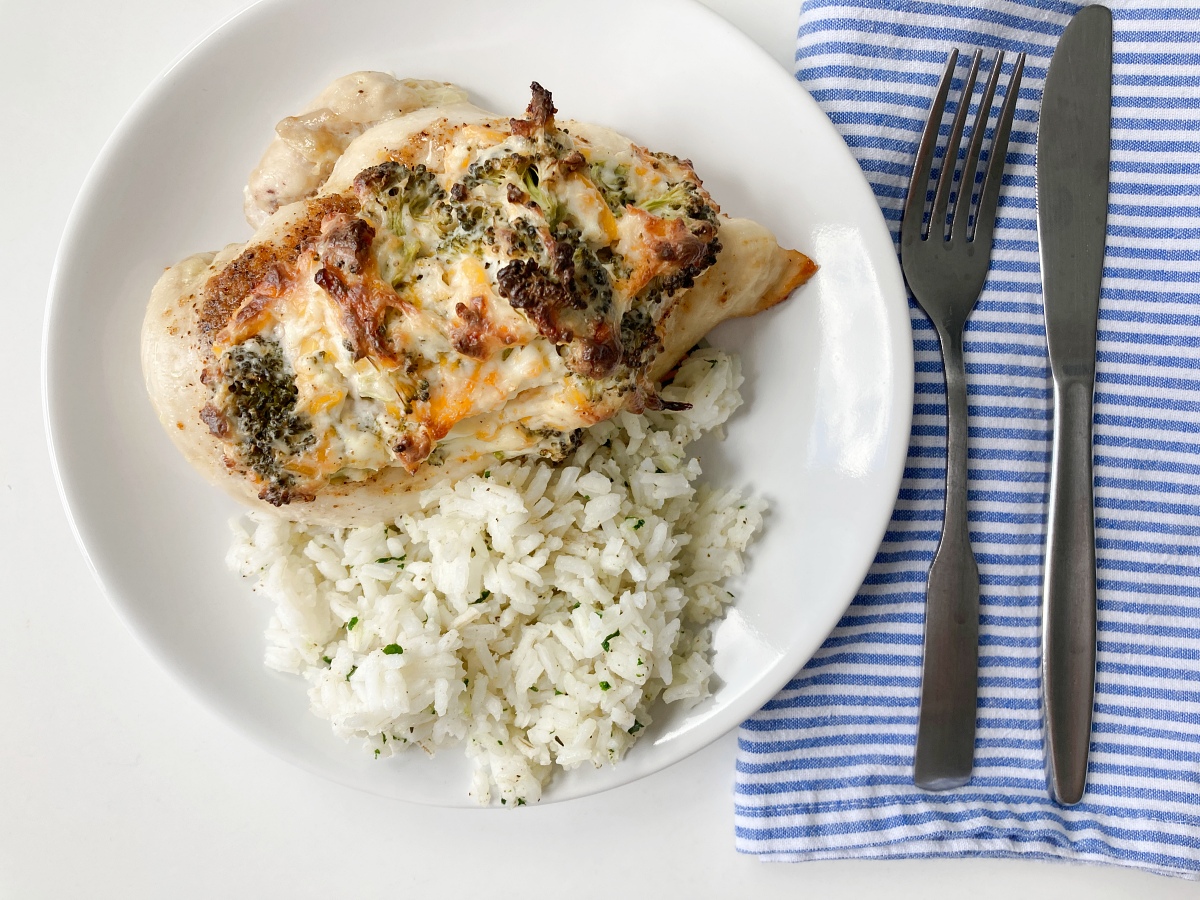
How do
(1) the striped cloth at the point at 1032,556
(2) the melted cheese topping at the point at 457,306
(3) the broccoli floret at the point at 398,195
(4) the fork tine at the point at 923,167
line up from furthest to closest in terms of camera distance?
1. (1) the striped cloth at the point at 1032,556
2. (4) the fork tine at the point at 923,167
3. (3) the broccoli floret at the point at 398,195
4. (2) the melted cheese topping at the point at 457,306

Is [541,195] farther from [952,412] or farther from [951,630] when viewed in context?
[951,630]

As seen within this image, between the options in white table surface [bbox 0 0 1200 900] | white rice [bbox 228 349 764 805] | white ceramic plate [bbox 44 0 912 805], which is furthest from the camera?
white table surface [bbox 0 0 1200 900]

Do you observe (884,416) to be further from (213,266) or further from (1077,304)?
(213,266)

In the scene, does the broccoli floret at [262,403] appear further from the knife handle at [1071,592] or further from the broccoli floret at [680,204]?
the knife handle at [1071,592]

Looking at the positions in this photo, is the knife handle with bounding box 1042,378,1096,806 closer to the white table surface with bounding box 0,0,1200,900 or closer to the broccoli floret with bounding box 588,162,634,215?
the white table surface with bounding box 0,0,1200,900

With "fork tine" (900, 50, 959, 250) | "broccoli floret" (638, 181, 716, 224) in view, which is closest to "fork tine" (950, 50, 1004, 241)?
"fork tine" (900, 50, 959, 250)

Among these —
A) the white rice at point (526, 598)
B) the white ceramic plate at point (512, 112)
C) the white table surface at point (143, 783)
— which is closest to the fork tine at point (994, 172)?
the white ceramic plate at point (512, 112)
